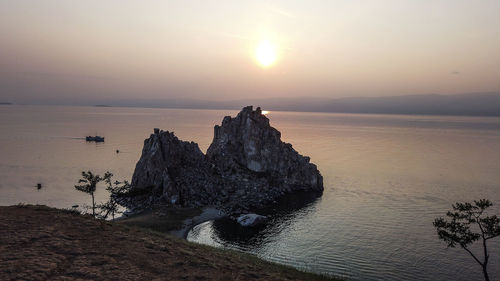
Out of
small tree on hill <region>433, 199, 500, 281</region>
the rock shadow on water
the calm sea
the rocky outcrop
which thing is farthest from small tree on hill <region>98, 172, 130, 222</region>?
small tree on hill <region>433, 199, 500, 281</region>

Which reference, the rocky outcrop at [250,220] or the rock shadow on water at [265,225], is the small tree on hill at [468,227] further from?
the rocky outcrop at [250,220]

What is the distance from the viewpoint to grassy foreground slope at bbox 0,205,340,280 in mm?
21672

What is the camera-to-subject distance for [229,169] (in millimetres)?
102125

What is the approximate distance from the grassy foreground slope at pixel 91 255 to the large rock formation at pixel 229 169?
1955 inches

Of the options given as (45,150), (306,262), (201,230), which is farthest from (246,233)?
(45,150)

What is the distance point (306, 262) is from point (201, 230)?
25.6 metres

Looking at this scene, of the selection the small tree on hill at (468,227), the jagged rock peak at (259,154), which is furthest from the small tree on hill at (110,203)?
the small tree on hill at (468,227)

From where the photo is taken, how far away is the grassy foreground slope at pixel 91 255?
21.7 meters

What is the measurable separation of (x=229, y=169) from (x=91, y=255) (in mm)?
77648

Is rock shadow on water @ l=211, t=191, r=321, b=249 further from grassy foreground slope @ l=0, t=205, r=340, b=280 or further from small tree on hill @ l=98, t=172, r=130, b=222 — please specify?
grassy foreground slope @ l=0, t=205, r=340, b=280

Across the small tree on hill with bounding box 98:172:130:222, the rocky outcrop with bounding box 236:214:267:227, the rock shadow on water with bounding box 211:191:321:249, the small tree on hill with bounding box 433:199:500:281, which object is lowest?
the rock shadow on water with bounding box 211:191:321:249

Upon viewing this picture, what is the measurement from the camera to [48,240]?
25703mm

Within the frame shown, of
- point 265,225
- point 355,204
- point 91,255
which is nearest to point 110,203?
point 265,225

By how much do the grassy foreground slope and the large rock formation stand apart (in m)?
49.7
